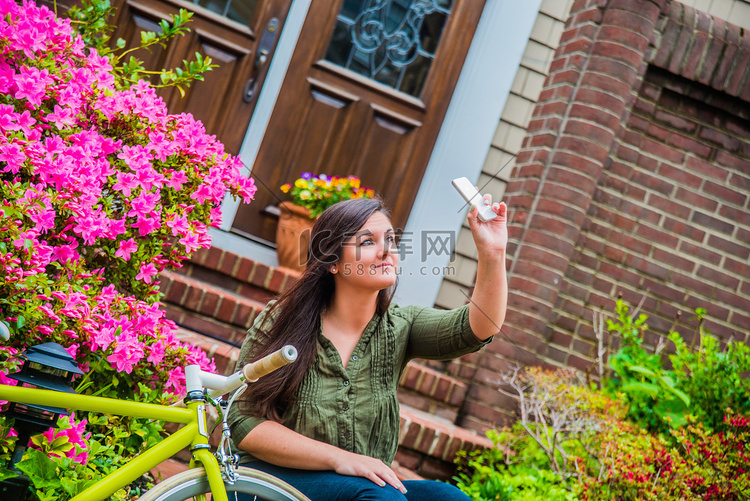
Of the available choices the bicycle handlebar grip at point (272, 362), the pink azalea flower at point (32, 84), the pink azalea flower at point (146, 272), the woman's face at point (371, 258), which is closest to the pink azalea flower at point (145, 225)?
the pink azalea flower at point (146, 272)

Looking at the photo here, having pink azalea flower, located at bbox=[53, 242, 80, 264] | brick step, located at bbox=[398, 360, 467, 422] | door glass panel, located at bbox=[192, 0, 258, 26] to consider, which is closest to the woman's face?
pink azalea flower, located at bbox=[53, 242, 80, 264]

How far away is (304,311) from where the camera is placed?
6.30ft

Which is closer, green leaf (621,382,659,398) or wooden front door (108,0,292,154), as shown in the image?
green leaf (621,382,659,398)

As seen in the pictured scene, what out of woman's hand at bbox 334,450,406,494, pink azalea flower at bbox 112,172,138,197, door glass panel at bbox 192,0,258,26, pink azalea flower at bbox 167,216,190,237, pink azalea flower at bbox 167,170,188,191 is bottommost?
woman's hand at bbox 334,450,406,494

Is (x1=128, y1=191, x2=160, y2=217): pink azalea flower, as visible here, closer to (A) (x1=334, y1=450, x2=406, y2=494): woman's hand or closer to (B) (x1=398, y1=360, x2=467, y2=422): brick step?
(A) (x1=334, y1=450, x2=406, y2=494): woman's hand

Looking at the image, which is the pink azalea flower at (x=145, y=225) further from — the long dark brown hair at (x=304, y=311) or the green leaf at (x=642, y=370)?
the green leaf at (x=642, y=370)

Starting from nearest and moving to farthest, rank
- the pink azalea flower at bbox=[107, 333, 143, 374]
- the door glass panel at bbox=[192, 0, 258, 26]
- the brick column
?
the pink azalea flower at bbox=[107, 333, 143, 374]
the brick column
the door glass panel at bbox=[192, 0, 258, 26]

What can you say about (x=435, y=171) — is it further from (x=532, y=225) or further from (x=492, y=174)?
(x=532, y=225)

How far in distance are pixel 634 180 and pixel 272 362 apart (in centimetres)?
301

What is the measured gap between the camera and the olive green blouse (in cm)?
177

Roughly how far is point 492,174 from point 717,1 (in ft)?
5.60

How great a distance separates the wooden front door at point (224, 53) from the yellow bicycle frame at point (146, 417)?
2.46 metres

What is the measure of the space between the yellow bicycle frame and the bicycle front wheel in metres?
0.04

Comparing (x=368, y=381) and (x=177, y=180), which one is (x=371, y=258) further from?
(x=177, y=180)
